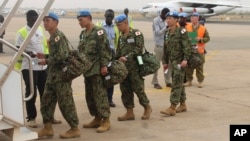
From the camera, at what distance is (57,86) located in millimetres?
5492

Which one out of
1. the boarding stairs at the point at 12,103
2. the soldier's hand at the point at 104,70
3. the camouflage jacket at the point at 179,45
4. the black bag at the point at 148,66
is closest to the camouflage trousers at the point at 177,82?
the camouflage jacket at the point at 179,45

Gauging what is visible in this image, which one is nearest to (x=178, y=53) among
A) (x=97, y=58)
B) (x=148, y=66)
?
(x=148, y=66)

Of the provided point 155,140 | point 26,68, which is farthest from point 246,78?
point 26,68

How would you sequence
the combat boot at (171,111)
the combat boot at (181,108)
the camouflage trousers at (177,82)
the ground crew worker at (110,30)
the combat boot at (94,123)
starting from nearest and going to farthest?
the combat boot at (94,123), the camouflage trousers at (177,82), the combat boot at (171,111), the combat boot at (181,108), the ground crew worker at (110,30)

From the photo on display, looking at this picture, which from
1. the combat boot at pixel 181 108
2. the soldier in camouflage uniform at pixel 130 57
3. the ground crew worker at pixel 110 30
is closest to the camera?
the soldier in camouflage uniform at pixel 130 57

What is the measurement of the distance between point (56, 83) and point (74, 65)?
37 cm

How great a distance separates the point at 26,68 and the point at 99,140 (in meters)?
1.57

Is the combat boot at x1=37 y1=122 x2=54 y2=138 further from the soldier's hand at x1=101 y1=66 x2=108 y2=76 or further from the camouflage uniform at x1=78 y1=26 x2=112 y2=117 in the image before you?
the soldier's hand at x1=101 y1=66 x2=108 y2=76

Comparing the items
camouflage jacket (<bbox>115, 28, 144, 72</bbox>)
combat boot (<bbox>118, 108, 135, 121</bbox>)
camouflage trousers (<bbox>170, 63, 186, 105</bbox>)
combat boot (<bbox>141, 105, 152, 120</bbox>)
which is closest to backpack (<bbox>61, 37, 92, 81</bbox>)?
camouflage jacket (<bbox>115, 28, 144, 72</bbox>)

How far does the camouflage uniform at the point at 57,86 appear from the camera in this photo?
5.41 metres

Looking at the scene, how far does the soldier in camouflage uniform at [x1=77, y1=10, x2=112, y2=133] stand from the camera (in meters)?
5.87

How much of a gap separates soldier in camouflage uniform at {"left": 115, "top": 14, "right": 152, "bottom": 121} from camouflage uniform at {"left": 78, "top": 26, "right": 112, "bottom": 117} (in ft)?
1.84

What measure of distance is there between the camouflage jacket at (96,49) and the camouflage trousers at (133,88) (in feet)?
2.54

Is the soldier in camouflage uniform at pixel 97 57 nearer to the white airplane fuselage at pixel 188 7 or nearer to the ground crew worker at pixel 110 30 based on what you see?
the ground crew worker at pixel 110 30
